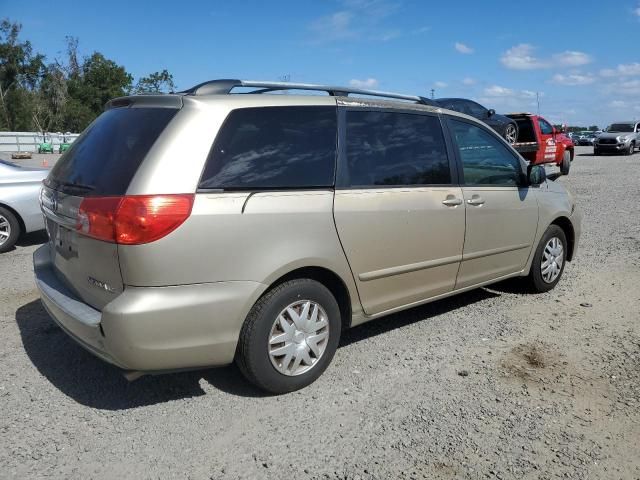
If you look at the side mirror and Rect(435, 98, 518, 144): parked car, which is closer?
the side mirror

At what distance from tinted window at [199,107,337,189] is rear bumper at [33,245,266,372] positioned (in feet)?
1.96

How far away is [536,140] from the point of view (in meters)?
15.4

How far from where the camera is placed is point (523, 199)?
4.84m

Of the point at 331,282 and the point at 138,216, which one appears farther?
the point at 331,282

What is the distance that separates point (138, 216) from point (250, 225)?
0.59 meters

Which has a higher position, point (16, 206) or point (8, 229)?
point (16, 206)

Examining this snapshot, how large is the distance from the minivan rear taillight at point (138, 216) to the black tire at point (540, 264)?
3.59 m

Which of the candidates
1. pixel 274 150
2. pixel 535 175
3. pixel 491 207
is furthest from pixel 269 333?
pixel 535 175

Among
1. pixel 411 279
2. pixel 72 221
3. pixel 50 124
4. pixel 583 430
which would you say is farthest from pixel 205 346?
pixel 50 124

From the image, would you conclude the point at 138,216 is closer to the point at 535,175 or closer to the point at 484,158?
the point at 484,158

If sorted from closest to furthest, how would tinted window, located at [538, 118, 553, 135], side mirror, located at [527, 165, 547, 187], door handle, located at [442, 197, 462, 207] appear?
door handle, located at [442, 197, 462, 207]
side mirror, located at [527, 165, 547, 187]
tinted window, located at [538, 118, 553, 135]

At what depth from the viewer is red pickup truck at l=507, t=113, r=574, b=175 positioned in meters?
15.4

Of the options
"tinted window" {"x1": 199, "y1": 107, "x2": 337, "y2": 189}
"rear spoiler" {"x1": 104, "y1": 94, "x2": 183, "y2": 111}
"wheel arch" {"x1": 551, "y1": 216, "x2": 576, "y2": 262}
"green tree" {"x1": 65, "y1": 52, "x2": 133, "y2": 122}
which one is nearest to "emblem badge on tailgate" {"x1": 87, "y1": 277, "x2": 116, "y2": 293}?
"tinted window" {"x1": 199, "y1": 107, "x2": 337, "y2": 189}

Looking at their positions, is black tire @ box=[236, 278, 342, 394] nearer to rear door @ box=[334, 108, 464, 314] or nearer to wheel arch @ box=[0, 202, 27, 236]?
rear door @ box=[334, 108, 464, 314]
